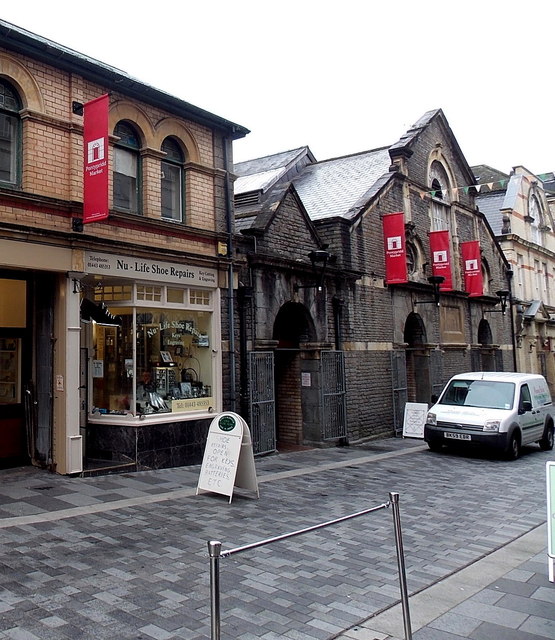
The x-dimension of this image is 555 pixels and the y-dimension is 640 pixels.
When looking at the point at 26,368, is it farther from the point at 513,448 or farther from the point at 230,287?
the point at 513,448

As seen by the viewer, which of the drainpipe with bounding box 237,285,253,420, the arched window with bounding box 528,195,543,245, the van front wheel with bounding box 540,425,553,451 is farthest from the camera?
the arched window with bounding box 528,195,543,245

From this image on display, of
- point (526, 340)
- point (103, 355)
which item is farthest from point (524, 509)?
point (526, 340)

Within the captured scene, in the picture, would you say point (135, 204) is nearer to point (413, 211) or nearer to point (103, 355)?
point (103, 355)

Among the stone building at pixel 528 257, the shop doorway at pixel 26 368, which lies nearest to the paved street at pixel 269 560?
the shop doorway at pixel 26 368

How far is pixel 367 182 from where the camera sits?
17906 millimetres

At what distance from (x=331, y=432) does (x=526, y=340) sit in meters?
17.5

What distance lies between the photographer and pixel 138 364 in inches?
416

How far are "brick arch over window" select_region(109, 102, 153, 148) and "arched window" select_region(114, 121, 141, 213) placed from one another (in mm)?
132

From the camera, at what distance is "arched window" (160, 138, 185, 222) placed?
11250 mm

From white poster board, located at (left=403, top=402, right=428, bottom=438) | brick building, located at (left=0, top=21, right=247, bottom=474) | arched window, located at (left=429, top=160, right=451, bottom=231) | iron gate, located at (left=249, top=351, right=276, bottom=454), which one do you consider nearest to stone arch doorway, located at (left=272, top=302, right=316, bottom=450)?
iron gate, located at (left=249, top=351, right=276, bottom=454)

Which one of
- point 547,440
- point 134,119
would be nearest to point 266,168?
point 134,119

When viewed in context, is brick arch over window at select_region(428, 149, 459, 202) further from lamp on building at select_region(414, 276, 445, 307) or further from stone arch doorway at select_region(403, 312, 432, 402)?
stone arch doorway at select_region(403, 312, 432, 402)

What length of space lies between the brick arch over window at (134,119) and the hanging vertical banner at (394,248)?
312 inches

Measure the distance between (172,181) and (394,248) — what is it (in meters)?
7.41
